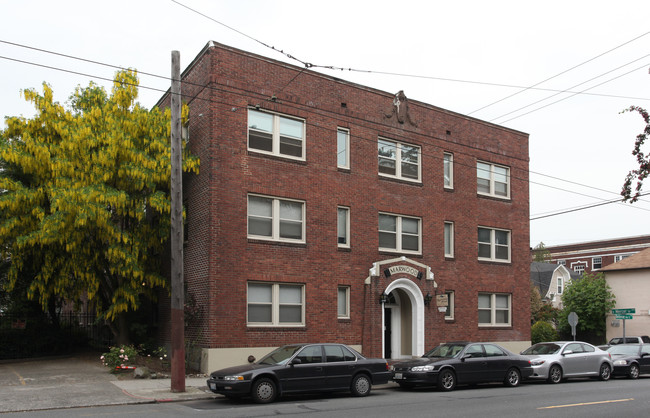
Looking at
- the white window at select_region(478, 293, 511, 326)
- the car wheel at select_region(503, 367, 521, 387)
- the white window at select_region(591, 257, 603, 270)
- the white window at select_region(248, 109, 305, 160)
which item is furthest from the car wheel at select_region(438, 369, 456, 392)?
the white window at select_region(591, 257, 603, 270)

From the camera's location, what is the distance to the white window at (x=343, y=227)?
2343cm

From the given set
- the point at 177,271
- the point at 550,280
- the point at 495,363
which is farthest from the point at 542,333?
the point at 177,271

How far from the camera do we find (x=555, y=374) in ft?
66.3

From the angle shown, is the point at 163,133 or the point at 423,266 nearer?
the point at 163,133

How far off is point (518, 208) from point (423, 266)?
7311mm

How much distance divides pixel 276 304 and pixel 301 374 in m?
6.31

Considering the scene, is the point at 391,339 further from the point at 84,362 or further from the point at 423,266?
the point at 84,362

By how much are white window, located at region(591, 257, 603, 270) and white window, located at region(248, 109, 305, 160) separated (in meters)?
59.5

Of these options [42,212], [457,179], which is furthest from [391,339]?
[42,212]

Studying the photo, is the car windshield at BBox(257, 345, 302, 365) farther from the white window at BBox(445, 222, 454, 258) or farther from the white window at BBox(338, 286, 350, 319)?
the white window at BBox(445, 222, 454, 258)

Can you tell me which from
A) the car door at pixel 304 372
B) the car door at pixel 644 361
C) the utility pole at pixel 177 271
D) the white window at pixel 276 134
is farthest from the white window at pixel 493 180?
the utility pole at pixel 177 271

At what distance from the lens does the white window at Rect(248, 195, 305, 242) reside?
840 inches

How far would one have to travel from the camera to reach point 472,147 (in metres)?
28.0

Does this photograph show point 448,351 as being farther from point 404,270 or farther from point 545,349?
point 404,270
